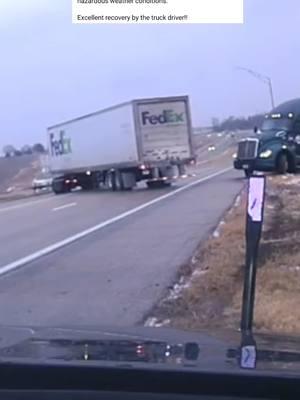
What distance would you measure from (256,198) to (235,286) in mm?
5412

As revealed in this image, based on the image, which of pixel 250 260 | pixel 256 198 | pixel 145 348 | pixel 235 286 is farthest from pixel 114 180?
pixel 145 348

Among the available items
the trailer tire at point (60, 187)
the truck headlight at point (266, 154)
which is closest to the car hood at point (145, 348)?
the truck headlight at point (266, 154)

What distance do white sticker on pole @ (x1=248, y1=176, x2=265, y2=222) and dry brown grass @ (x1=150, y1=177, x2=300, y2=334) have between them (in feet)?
5.17

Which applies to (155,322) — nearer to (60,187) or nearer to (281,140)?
(281,140)

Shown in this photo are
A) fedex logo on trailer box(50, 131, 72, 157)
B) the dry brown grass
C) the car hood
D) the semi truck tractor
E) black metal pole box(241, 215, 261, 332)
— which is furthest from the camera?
fedex logo on trailer box(50, 131, 72, 157)

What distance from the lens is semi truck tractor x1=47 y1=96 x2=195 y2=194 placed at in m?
46.0

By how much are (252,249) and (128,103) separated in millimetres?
38113

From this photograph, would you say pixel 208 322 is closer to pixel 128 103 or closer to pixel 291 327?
pixel 291 327

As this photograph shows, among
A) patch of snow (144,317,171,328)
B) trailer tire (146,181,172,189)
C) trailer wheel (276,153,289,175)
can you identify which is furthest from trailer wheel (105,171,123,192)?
patch of snow (144,317,171,328)

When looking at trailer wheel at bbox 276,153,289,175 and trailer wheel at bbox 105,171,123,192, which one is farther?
trailer wheel at bbox 105,171,123,192

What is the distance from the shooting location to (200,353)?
3.69 metres

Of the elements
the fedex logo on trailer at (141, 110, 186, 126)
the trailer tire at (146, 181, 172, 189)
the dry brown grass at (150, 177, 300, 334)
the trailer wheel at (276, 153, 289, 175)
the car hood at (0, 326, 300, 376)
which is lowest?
the trailer tire at (146, 181, 172, 189)

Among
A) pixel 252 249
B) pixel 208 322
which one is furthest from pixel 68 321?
pixel 252 249

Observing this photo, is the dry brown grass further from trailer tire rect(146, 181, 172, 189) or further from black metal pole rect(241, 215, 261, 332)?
trailer tire rect(146, 181, 172, 189)
